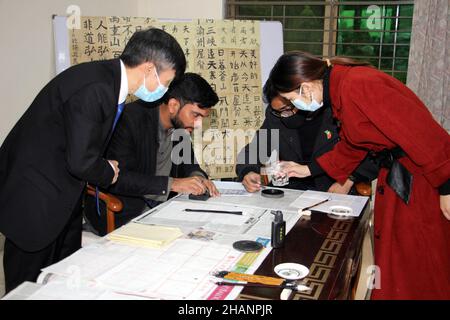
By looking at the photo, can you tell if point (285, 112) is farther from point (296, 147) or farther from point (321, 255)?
point (321, 255)

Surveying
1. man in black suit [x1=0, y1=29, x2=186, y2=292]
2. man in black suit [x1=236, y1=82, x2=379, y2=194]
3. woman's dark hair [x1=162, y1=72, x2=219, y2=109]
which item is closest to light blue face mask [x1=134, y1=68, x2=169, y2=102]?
man in black suit [x1=0, y1=29, x2=186, y2=292]

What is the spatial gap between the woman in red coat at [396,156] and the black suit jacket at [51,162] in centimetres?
69

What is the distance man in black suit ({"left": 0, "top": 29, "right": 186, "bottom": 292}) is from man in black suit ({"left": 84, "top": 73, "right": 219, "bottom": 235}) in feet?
1.31

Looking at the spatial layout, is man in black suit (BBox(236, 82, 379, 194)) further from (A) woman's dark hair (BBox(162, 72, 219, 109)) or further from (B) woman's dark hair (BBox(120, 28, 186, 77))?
(B) woman's dark hair (BBox(120, 28, 186, 77))

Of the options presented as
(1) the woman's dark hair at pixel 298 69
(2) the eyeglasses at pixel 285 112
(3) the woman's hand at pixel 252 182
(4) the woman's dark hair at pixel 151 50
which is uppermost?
(4) the woman's dark hair at pixel 151 50

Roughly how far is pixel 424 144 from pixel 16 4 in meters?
2.83

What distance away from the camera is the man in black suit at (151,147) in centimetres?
195

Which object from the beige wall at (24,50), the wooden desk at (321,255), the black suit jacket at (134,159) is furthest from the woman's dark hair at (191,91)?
the beige wall at (24,50)

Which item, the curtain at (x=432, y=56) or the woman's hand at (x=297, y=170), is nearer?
the woman's hand at (x=297, y=170)

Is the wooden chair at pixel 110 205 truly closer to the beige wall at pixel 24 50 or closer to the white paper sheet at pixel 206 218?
the white paper sheet at pixel 206 218

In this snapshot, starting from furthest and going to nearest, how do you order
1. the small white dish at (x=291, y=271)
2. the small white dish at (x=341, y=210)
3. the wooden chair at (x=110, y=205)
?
the wooden chair at (x=110, y=205), the small white dish at (x=341, y=210), the small white dish at (x=291, y=271)

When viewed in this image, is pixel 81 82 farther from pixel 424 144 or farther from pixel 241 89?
pixel 241 89

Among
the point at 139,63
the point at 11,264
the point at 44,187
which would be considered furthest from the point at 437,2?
the point at 11,264

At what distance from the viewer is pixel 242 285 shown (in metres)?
1.14
